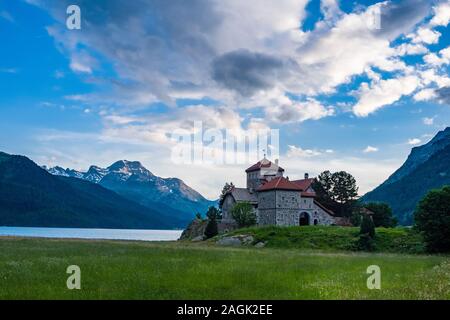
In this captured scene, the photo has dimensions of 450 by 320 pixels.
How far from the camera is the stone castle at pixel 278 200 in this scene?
100250 millimetres

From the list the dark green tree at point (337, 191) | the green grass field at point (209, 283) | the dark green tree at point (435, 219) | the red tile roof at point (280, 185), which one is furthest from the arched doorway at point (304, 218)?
the green grass field at point (209, 283)

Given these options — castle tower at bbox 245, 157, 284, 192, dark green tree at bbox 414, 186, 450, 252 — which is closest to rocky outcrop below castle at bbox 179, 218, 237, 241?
castle tower at bbox 245, 157, 284, 192

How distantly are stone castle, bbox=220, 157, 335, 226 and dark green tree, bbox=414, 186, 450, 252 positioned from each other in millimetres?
47974

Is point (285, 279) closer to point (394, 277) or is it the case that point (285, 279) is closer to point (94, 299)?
point (394, 277)

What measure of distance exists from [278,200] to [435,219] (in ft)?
167

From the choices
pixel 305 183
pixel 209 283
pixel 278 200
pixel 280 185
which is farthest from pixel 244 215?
pixel 209 283

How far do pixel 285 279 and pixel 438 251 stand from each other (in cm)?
3639

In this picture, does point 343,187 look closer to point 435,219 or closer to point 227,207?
point 227,207

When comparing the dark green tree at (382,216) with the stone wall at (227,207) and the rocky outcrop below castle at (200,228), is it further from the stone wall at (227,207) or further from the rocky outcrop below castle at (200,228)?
the stone wall at (227,207)

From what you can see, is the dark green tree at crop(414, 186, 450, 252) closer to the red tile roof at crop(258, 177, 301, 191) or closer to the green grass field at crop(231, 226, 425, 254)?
the green grass field at crop(231, 226, 425, 254)

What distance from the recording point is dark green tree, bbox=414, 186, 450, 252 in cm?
4944
